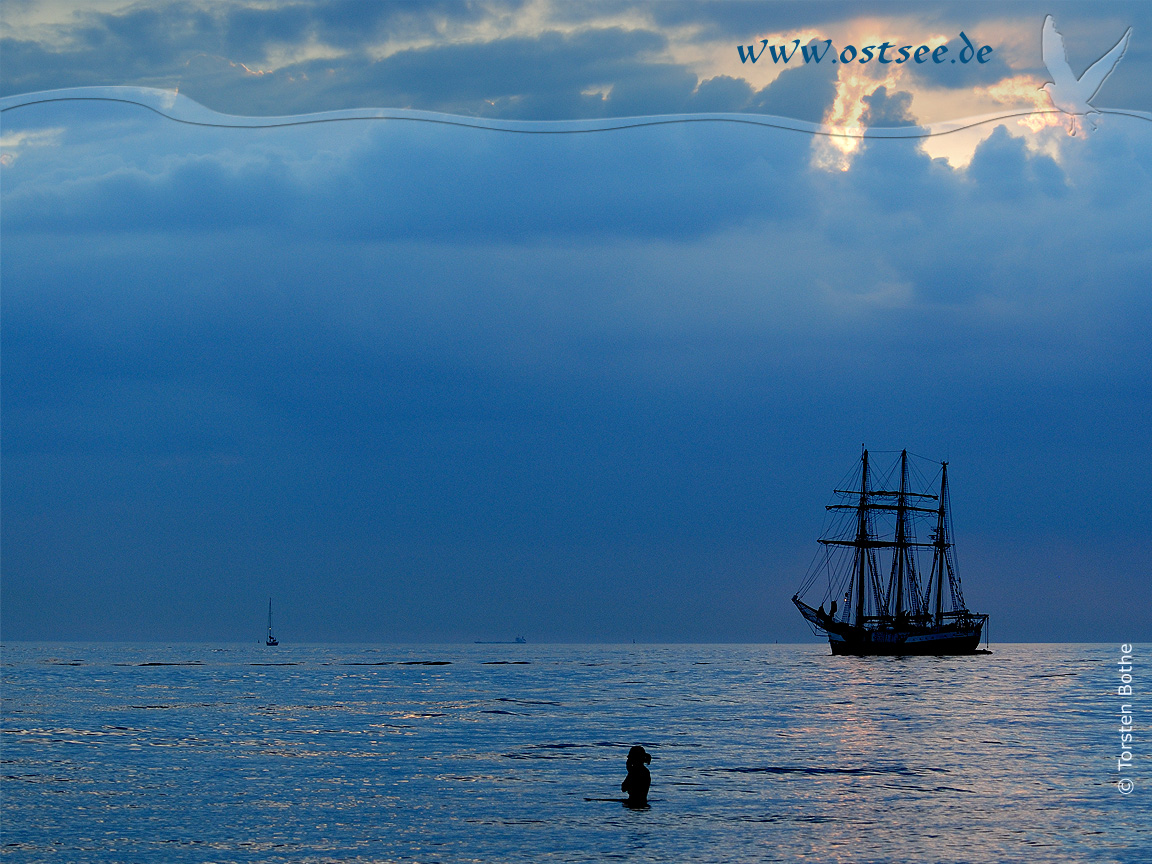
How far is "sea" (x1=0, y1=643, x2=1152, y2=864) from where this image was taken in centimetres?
2948

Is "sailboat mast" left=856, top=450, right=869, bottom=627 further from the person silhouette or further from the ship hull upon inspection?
the person silhouette

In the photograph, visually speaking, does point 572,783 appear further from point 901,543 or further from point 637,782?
point 901,543

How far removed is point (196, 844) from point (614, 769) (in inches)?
728

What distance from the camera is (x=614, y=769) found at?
44531 mm

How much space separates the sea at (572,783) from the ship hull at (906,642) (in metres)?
79.5

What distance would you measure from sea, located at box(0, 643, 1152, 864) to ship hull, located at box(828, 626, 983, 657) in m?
79.5

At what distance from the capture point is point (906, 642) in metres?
164

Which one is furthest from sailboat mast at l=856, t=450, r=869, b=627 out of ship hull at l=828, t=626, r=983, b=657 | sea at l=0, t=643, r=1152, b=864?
sea at l=0, t=643, r=1152, b=864

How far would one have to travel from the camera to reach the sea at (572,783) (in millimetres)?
29484

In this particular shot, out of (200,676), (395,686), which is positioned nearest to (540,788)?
(395,686)

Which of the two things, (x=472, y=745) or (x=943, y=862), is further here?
(x=472, y=745)

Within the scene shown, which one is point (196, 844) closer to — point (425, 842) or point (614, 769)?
point (425, 842)
